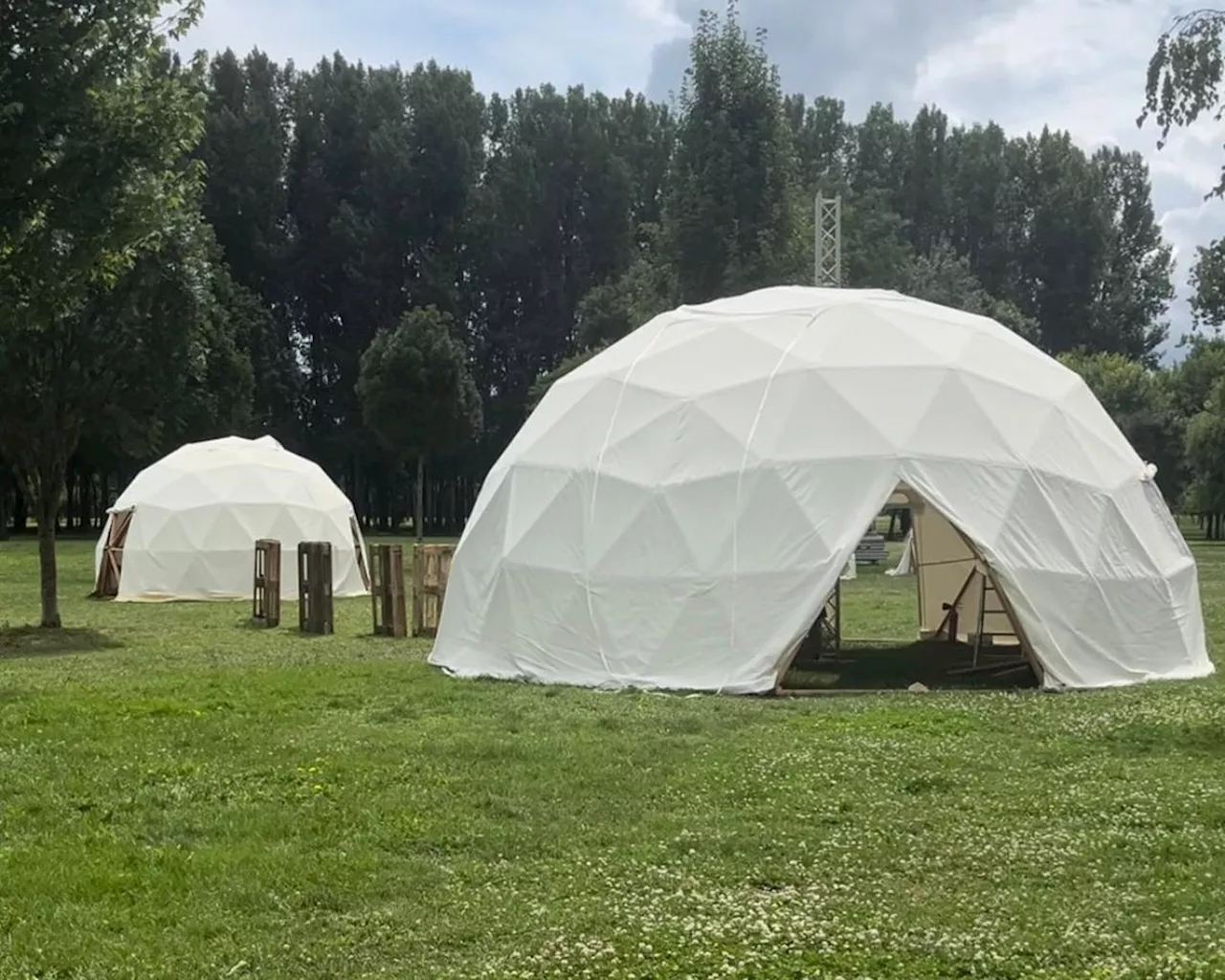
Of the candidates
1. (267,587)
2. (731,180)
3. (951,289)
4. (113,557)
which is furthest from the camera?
(951,289)

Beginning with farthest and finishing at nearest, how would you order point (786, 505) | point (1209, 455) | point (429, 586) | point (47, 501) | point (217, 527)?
1. point (1209, 455)
2. point (217, 527)
3. point (47, 501)
4. point (429, 586)
5. point (786, 505)

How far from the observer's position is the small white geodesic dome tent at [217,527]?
90.3 ft

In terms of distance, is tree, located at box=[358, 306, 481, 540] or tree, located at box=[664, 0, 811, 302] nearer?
tree, located at box=[664, 0, 811, 302]

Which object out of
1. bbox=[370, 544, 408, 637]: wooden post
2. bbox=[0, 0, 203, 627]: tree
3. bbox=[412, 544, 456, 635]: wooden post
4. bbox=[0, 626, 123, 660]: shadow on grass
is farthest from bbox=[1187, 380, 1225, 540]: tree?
bbox=[0, 0, 203, 627]: tree

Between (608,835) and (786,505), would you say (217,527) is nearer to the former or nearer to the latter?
(786,505)

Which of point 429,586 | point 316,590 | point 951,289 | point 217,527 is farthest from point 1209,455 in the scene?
point 316,590

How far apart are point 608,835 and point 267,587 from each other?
15488 mm

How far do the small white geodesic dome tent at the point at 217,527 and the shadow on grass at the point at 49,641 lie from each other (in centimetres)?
726

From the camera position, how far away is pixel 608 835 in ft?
23.5

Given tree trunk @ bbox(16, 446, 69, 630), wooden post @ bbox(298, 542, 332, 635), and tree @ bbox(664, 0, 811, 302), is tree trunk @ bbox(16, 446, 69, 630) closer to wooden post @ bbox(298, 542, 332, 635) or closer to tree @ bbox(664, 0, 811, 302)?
wooden post @ bbox(298, 542, 332, 635)

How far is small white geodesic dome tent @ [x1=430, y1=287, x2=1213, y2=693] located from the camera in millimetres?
12836

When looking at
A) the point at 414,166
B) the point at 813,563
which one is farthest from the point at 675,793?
the point at 414,166

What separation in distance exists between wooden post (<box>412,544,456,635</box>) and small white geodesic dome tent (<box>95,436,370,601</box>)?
8.76 metres

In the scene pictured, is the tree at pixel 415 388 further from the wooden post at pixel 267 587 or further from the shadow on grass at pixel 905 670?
the shadow on grass at pixel 905 670
